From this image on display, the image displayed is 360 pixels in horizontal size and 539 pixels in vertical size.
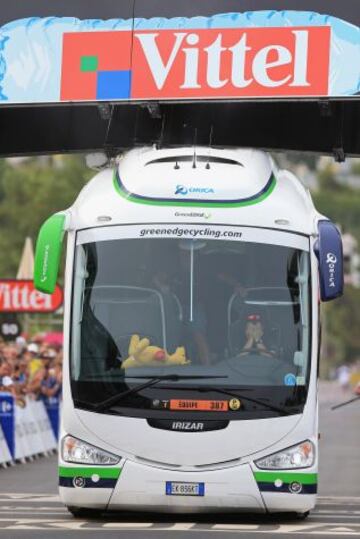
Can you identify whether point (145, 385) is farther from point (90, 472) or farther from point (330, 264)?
point (330, 264)

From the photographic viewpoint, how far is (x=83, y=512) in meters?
15.2

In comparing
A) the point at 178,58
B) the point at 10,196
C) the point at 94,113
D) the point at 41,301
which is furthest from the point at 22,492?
the point at 10,196

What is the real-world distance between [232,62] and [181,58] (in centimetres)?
55

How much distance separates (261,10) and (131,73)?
1.51 m

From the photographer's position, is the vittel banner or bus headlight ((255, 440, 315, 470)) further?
the vittel banner

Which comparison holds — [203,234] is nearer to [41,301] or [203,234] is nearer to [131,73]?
[131,73]

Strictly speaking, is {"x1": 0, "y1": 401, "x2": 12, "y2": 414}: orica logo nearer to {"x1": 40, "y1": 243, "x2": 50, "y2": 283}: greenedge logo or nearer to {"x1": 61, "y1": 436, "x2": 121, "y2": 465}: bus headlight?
{"x1": 61, "y1": 436, "x2": 121, "y2": 465}: bus headlight

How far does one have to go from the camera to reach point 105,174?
16.5 metres

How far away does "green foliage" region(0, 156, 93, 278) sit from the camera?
61344 millimetres

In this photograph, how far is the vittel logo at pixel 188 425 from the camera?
Answer: 47.0 ft

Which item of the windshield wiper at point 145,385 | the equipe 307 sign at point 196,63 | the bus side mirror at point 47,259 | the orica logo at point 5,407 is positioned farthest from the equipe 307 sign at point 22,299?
the windshield wiper at point 145,385

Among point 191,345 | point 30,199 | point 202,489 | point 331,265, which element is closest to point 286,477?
point 202,489

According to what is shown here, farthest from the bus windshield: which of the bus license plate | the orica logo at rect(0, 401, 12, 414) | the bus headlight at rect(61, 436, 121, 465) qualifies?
the orica logo at rect(0, 401, 12, 414)

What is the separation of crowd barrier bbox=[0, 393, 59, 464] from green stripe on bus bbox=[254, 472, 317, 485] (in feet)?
33.3
